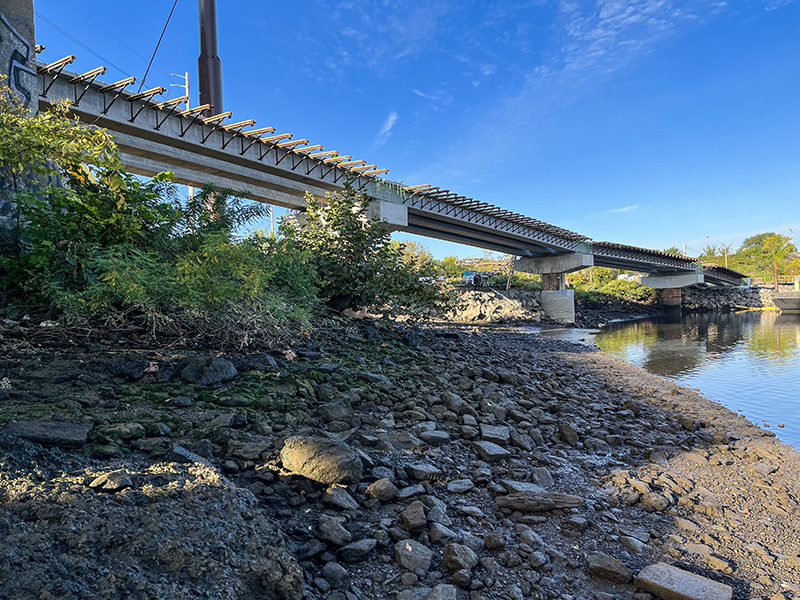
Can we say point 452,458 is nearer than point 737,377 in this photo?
Yes

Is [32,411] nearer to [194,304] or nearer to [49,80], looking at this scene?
[194,304]

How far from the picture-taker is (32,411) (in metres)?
3.40

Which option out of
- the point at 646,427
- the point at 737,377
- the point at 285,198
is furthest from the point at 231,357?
the point at 285,198

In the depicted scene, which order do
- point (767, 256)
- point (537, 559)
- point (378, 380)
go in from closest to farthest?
point (537, 559)
point (378, 380)
point (767, 256)

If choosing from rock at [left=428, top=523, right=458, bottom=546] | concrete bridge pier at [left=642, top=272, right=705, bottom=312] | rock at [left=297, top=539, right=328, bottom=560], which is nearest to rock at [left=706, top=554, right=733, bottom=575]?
rock at [left=428, top=523, right=458, bottom=546]

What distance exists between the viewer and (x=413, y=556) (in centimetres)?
276

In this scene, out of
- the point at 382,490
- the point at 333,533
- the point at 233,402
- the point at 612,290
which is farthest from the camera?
the point at 612,290

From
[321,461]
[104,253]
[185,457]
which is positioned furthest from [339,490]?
[104,253]

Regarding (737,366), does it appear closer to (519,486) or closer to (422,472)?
(519,486)

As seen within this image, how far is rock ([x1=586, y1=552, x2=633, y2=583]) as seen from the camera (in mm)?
2846

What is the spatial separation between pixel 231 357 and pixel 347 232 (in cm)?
554

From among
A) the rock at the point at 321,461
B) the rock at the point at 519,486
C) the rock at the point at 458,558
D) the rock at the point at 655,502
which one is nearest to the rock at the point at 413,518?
the rock at the point at 458,558

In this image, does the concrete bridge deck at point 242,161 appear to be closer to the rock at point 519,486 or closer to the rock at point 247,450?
the rock at point 247,450

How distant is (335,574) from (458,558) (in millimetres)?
778
